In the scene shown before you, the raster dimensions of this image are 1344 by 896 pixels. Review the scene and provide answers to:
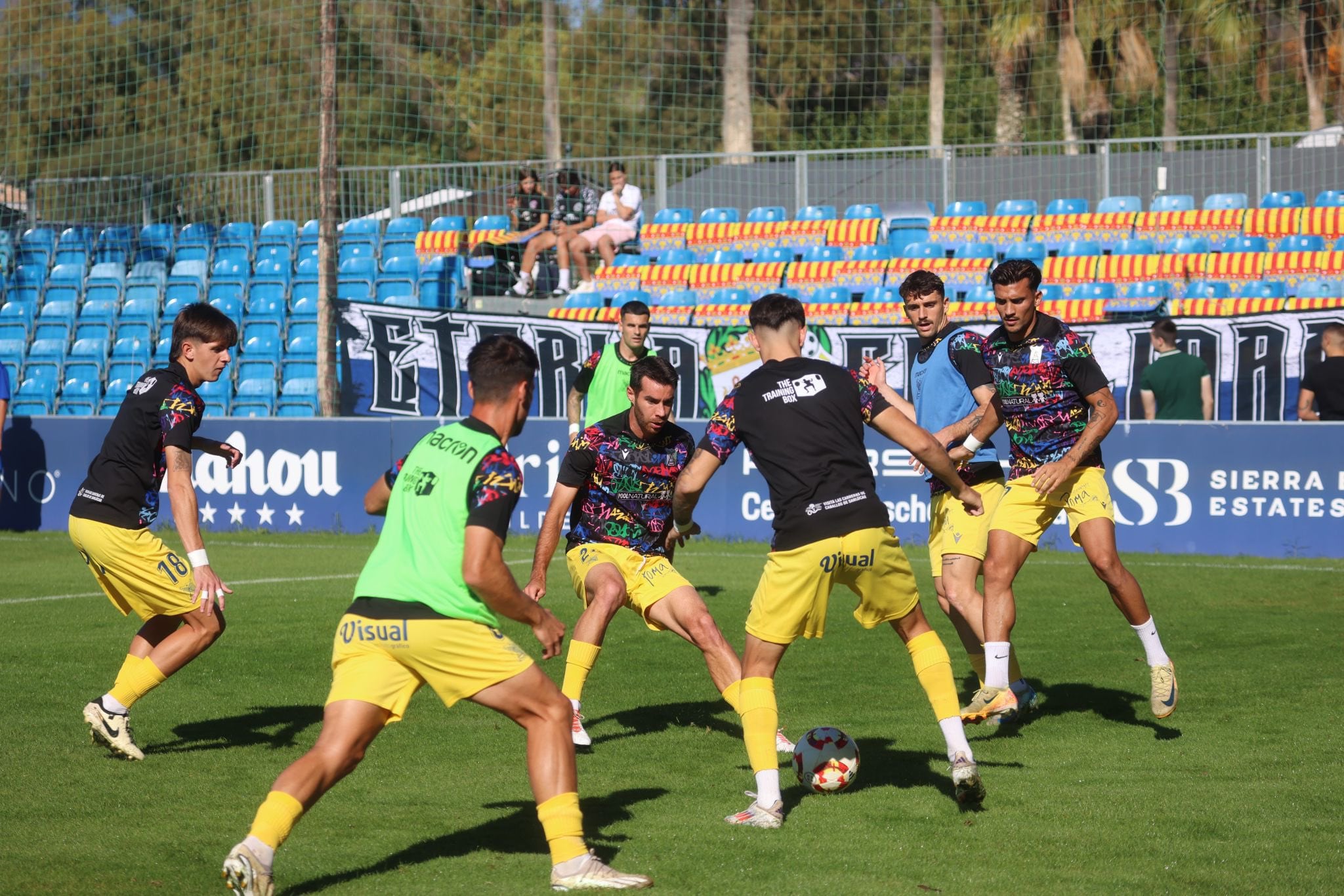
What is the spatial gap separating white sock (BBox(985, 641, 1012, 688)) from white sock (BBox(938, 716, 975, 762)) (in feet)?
4.97

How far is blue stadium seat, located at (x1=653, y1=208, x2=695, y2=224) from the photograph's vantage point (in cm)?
2398

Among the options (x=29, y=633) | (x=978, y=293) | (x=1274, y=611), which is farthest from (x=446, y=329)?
(x=1274, y=611)

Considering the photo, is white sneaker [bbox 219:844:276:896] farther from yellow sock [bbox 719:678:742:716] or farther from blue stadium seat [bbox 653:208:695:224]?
blue stadium seat [bbox 653:208:695:224]

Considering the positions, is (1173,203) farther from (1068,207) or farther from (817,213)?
(817,213)

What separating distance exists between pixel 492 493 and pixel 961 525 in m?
3.87

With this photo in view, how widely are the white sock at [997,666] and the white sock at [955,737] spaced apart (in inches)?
59.6

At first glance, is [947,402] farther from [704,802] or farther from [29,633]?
[29,633]

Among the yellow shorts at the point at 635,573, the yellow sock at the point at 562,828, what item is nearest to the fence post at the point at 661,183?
the yellow shorts at the point at 635,573

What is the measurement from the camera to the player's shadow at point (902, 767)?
652cm

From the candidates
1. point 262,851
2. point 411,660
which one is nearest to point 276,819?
point 262,851

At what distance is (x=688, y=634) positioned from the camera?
7094 mm

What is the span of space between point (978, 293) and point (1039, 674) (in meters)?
12.0

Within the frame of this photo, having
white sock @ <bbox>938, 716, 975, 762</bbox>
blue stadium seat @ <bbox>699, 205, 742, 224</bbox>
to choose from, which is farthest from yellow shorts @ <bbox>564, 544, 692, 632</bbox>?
blue stadium seat @ <bbox>699, 205, 742, 224</bbox>

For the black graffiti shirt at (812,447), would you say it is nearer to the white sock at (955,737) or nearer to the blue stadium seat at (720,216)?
the white sock at (955,737)
